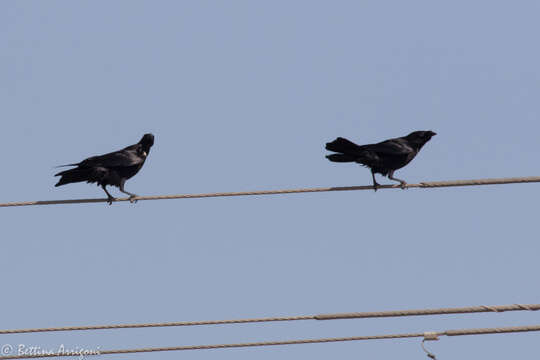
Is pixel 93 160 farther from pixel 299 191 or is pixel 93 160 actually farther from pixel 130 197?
pixel 299 191

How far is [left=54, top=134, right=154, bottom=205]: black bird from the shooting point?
738 inches

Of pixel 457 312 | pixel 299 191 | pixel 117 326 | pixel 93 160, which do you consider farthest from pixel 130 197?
pixel 457 312

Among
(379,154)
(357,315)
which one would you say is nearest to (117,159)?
(379,154)

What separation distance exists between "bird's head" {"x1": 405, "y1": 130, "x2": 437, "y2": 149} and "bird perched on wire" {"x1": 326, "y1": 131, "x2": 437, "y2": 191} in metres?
0.07

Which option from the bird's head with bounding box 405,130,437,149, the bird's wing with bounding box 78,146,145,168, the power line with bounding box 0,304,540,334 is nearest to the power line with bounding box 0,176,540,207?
the power line with bounding box 0,304,540,334

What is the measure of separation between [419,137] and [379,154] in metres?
1.21

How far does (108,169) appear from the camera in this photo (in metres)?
19.0

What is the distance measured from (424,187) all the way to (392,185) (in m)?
2.14

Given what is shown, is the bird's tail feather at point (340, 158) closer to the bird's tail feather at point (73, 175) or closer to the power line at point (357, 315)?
the bird's tail feather at point (73, 175)

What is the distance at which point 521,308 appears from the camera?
12.6 metres

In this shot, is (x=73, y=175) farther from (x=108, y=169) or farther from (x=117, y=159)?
(x=117, y=159)

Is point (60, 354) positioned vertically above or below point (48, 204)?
below

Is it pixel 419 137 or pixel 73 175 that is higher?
pixel 419 137

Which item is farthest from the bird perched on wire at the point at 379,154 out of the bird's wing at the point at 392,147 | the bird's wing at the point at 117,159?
the bird's wing at the point at 117,159
